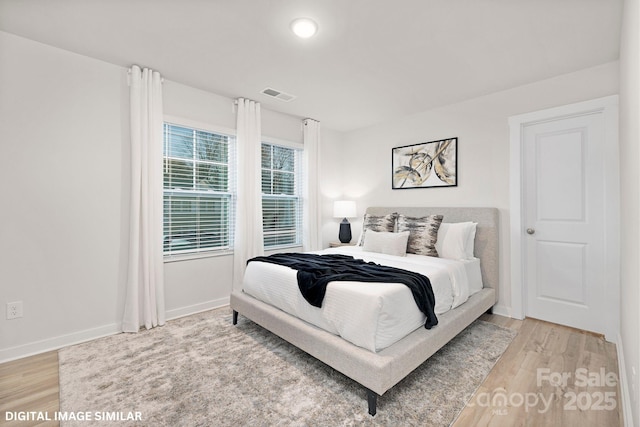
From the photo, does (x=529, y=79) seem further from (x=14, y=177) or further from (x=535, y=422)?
(x=14, y=177)

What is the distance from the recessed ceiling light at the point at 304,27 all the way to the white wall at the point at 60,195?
1859mm

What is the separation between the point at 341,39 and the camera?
2332 millimetres

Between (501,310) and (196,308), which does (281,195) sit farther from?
(501,310)

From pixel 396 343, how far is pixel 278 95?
2986mm

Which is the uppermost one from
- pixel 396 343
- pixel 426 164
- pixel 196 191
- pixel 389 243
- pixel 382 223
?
pixel 426 164

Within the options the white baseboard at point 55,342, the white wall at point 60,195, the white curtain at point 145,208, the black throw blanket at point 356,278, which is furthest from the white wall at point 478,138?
the white baseboard at point 55,342

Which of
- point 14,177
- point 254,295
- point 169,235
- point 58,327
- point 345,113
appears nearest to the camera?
point 14,177

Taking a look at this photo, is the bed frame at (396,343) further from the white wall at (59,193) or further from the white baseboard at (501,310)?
the white wall at (59,193)

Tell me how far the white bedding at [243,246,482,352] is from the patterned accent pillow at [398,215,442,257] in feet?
1.03

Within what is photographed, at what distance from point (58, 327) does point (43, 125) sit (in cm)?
175

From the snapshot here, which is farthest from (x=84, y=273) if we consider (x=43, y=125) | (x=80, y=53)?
(x=80, y=53)

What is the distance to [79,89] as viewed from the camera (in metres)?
2.62

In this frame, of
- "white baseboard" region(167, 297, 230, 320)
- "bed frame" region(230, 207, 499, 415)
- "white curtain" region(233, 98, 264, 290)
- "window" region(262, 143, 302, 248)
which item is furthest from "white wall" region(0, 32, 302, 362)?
"window" region(262, 143, 302, 248)

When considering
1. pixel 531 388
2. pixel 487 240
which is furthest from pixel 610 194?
pixel 531 388
